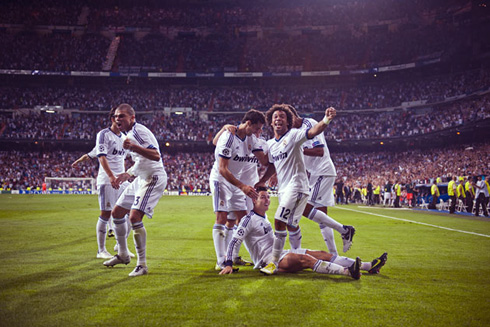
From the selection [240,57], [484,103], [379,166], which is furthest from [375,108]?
[240,57]

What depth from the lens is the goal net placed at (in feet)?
153

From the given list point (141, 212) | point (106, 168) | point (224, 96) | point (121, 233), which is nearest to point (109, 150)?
point (106, 168)

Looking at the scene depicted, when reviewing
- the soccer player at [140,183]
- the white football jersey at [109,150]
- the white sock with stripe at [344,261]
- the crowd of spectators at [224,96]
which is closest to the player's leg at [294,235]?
the white sock with stripe at [344,261]

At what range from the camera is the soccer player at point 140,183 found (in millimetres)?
5676

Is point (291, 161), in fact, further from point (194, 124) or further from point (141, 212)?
point (194, 124)

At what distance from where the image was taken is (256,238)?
19.0 ft

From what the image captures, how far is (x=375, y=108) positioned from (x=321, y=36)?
54.4 feet

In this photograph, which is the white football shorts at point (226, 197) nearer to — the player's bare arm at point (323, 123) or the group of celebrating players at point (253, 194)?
the group of celebrating players at point (253, 194)

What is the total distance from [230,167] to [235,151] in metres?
0.37

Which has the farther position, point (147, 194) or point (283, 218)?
point (147, 194)

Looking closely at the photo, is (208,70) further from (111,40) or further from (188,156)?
(111,40)

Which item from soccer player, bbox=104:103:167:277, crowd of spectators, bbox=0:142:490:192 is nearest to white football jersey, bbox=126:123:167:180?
soccer player, bbox=104:103:167:277

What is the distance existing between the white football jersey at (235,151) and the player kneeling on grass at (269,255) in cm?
74

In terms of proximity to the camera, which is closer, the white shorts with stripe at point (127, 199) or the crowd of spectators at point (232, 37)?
the white shorts with stripe at point (127, 199)
